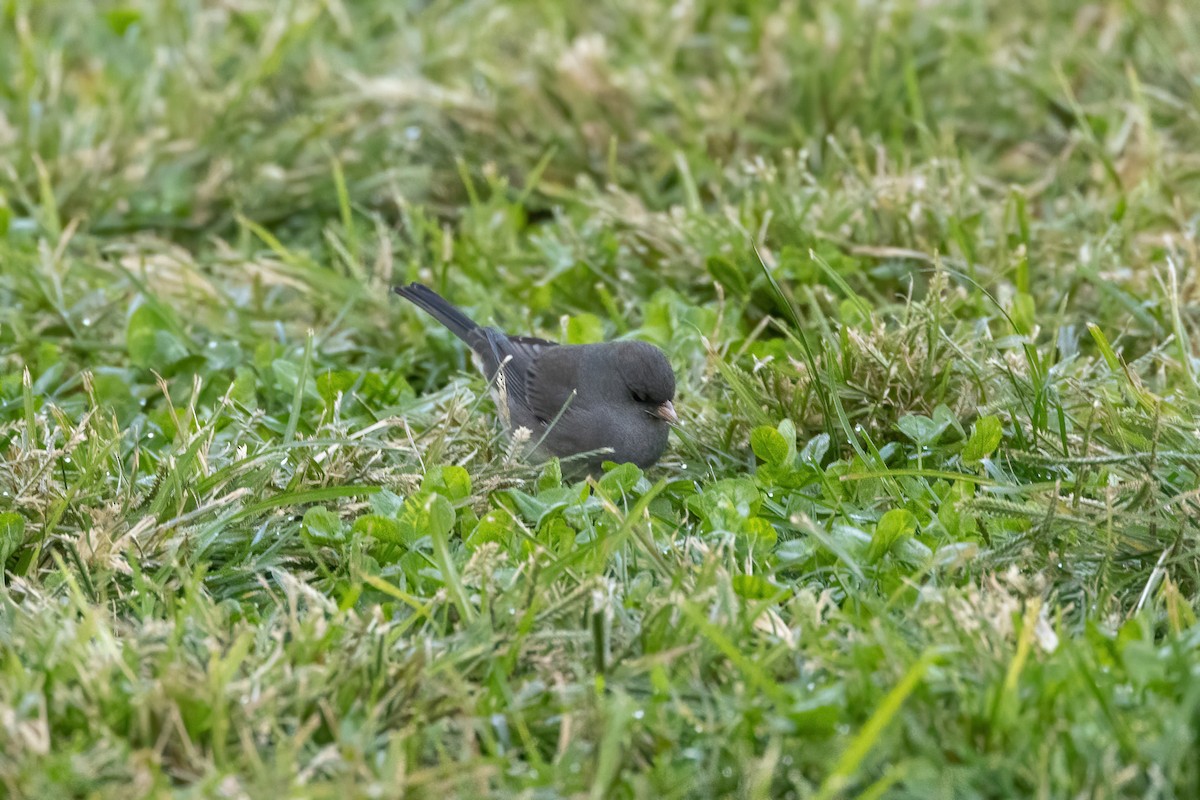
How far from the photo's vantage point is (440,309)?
4.11m

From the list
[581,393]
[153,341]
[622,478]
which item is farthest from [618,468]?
[153,341]

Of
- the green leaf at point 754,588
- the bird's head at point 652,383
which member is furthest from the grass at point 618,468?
the bird's head at point 652,383

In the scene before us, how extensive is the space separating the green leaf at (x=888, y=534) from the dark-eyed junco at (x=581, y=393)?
742 millimetres

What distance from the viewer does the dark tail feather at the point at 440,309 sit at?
4.08 metres

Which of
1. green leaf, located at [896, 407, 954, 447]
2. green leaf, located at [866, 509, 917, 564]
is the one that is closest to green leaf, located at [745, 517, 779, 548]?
green leaf, located at [866, 509, 917, 564]

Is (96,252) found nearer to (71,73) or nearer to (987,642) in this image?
(71,73)

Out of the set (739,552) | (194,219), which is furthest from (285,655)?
(194,219)

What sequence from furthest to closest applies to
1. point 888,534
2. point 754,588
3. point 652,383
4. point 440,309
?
point 440,309 → point 652,383 → point 888,534 → point 754,588

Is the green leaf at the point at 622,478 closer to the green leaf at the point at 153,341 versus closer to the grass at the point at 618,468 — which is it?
the grass at the point at 618,468

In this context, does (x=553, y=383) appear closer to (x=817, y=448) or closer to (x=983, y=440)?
(x=817, y=448)

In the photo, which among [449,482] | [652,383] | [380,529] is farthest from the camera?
[652,383]

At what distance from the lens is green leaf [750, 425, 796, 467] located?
3297 millimetres

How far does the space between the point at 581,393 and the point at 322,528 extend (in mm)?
974

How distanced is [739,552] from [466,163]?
280cm
